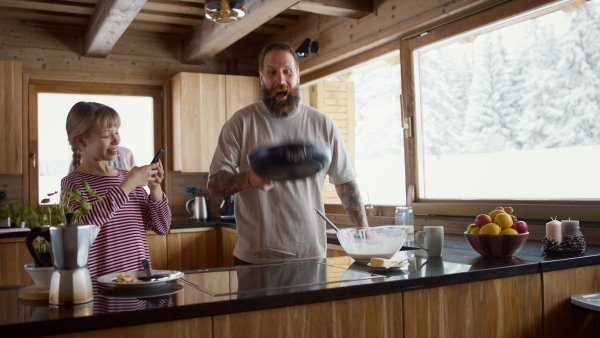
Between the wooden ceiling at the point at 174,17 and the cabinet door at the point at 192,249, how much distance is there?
151cm

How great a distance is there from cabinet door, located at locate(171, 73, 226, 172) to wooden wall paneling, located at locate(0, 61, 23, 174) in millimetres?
1231

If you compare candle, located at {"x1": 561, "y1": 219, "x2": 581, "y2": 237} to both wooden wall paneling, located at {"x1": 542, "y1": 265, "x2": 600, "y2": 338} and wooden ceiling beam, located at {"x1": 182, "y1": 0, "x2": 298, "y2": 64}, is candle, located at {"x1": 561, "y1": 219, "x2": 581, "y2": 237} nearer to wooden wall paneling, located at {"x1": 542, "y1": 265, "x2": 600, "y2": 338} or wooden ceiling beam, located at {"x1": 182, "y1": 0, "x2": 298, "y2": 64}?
wooden wall paneling, located at {"x1": 542, "y1": 265, "x2": 600, "y2": 338}

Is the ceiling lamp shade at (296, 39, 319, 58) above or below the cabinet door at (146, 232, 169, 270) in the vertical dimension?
above

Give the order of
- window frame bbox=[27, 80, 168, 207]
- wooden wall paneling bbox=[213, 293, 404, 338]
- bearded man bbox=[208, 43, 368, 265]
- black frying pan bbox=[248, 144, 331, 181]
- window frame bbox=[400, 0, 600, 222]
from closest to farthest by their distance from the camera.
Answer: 1. wooden wall paneling bbox=[213, 293, 404, 338]
2. black frying pan bbox=[248, 144, 331, 181]
3. bearded man bbox=[208, 43, 368, 265]
4. window frame bbox=[400, 0, 600, 222]
5. window frame bbox=[27, 80, 168, 207]

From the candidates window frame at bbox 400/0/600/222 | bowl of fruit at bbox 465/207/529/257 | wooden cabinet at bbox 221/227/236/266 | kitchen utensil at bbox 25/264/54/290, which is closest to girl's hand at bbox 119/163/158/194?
kitchen utensil at bbox 25/264/54/290

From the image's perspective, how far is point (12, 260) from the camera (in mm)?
3736

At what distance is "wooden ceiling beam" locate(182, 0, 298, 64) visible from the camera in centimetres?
354

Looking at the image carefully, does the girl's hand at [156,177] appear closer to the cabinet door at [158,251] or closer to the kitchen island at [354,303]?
the kitchen island at [354,303]

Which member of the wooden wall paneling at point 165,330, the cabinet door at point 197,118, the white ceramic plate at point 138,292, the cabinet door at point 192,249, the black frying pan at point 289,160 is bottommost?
the cabinet door at point 192,249

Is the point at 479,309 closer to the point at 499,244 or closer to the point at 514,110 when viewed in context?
the point at 499,244

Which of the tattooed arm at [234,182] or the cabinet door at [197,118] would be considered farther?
the cabinet door at [197,118]

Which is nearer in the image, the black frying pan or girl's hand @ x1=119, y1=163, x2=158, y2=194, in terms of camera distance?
the black frying pan

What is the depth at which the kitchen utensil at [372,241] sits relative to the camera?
6.17ft

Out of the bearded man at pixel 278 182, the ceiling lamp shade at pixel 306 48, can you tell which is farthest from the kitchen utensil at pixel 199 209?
the bearded man at pixel 278 182
